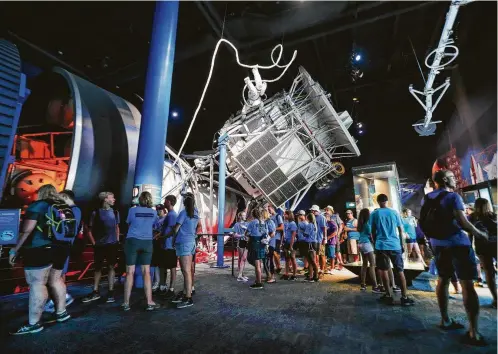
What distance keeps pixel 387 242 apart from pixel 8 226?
22.1ft

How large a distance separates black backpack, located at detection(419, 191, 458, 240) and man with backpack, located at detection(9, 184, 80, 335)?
4.85m

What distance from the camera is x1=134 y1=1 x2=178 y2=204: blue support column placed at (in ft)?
19.4

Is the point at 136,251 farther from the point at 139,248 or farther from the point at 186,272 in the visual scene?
the point at 186,272

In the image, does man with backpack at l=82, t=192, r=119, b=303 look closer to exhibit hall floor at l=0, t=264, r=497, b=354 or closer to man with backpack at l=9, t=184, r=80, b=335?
exhibit hall floor at l=0, t=264, r=497, b=354

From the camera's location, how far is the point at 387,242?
457cm

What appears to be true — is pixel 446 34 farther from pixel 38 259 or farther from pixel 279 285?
pixel 38 259

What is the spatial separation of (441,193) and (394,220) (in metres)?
2.00

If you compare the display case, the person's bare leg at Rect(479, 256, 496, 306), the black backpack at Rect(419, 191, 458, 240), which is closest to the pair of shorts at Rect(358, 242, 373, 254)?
the black backpack at Rect(419, 191, 458, 240)


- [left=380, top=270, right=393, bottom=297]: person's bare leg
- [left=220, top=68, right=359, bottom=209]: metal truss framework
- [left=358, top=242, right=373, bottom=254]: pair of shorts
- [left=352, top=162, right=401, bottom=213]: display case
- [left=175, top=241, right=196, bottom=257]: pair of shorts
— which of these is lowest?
[left=380, top=270, right=393, bottom=297]: person's bare leg

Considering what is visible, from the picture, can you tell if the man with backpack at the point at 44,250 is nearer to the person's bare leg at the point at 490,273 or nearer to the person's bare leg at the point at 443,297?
the person's bare leg at the point at 490,273

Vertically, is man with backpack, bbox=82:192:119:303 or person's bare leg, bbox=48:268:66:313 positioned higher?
man with backpack, bbox=82:192:119:303

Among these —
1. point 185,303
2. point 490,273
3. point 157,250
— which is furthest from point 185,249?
point 490,273

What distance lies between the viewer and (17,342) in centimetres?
287

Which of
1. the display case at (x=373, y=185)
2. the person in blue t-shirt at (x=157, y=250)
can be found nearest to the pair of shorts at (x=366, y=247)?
the person in blue t-shirt at (x=157, y=250)
